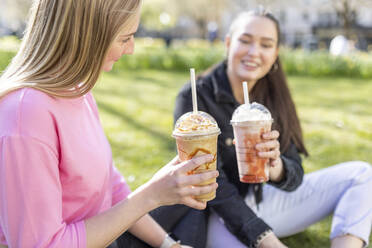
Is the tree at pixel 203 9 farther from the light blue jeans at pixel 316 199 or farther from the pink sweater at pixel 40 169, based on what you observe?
the pink sweater at pixel 40 169

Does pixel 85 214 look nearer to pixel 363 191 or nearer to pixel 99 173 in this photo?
pixel 99 173

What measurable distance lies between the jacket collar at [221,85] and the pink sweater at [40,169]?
3.52 ft

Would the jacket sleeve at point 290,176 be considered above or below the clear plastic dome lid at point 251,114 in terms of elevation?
below

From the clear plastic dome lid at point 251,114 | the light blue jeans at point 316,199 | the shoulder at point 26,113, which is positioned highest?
the shoulder at point 26,113

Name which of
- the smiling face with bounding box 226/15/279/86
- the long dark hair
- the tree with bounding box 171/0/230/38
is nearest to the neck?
the smiling face with bounding box 226/15/279/86

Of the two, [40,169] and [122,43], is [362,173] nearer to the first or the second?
[122,43]

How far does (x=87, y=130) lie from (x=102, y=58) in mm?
297

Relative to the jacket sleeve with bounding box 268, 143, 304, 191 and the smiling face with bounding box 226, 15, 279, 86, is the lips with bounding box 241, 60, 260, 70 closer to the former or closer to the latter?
the smiling face with bounding box 226, 15, 279, 86

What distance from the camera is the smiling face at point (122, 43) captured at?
1523 mm

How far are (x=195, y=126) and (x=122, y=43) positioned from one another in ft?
1.36

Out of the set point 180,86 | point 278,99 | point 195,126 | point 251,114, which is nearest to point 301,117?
point 180,86

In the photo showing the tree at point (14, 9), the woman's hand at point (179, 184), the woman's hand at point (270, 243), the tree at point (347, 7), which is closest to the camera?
the woman's hand at point (179, 184)

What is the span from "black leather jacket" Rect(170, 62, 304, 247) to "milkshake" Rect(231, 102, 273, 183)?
283 mm

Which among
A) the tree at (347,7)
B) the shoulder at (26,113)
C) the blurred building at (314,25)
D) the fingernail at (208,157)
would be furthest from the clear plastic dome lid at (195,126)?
the blurred building at (314,25)
